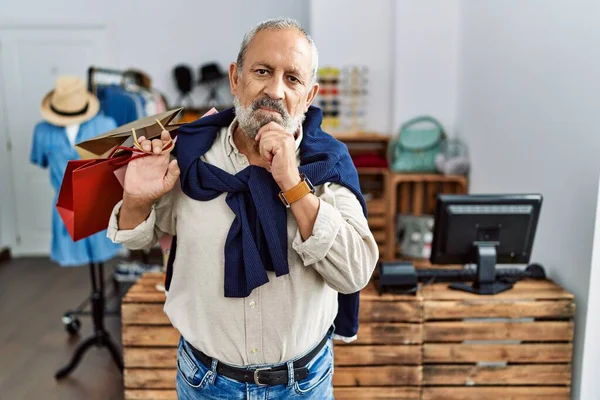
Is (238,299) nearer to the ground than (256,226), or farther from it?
nearer to the ground

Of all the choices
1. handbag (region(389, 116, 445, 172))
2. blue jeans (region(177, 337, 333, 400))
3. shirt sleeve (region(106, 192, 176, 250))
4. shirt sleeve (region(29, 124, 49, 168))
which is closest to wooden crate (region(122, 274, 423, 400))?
blue jeans (region(177, 337, 333, 400))

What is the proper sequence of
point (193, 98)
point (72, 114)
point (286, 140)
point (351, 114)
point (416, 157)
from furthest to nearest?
point (193, 98)
point (351, 114)
point (416, 157)
point (72, 114)
point (286, 140)

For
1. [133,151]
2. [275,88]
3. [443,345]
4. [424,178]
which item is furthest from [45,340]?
[275,88]

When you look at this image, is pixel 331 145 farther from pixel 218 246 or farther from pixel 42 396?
pixel 42 396

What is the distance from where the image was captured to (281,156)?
111 cm

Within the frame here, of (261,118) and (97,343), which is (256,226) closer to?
(261,118)

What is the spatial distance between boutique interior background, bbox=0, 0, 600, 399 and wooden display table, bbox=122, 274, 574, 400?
13 centimetres

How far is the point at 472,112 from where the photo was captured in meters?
3.72

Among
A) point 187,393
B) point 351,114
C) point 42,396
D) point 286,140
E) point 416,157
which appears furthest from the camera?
point 351,114

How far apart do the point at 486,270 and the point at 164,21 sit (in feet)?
14.2

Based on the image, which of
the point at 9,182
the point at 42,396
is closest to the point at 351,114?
the point at 42,396

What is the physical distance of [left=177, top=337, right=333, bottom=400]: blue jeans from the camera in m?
1.28

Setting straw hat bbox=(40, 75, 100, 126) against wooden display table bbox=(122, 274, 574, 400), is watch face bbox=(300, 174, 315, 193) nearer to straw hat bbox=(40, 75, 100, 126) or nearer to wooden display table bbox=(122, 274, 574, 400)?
wooden display table bbox=(122, 274, 574, 400)

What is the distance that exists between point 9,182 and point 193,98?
2.11 m
